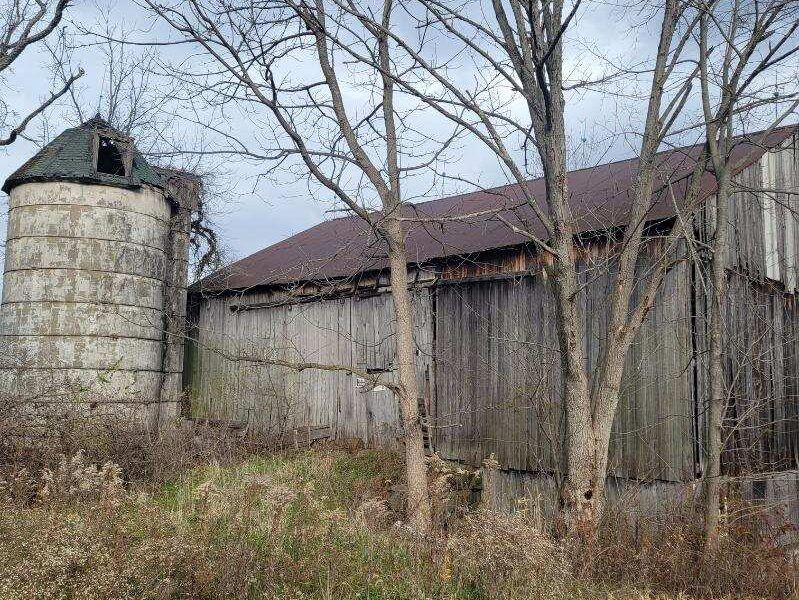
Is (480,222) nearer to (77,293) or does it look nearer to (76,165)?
(77,293)

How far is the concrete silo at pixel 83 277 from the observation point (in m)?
12.8

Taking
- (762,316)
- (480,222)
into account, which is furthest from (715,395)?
(480,222)

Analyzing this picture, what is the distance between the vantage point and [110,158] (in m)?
15.7

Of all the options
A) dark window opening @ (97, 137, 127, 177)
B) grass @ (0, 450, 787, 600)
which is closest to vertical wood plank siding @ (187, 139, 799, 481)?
grass @ (0, 450, 787, 600)

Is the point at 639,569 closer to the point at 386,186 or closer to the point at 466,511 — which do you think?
the point at 466,511

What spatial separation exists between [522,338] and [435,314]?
1.79 meters

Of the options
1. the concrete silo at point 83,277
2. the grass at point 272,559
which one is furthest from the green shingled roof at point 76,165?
the grass at point 272,559

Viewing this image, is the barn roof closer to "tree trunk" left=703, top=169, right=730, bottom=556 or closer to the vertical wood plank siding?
the vertical wood plank siding

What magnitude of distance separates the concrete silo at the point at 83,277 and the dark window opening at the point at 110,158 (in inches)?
20.3

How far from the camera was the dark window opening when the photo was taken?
1467cm

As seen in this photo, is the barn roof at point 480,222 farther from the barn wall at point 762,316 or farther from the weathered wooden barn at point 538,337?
the barn wall at point 762,316

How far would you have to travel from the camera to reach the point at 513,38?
7.56 metres

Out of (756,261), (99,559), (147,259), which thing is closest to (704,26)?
(756,261)

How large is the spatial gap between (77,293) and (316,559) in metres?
9.45
